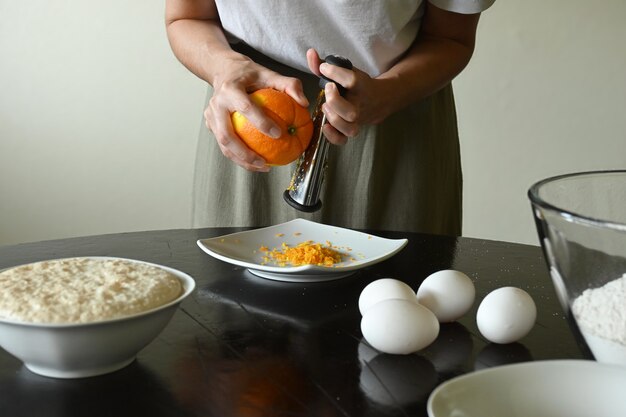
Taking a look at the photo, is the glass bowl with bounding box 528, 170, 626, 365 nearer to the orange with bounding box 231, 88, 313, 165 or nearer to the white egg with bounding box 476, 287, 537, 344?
the white egg with bounding box 476, 287, 537, 344

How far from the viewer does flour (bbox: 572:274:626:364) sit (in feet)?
2.23

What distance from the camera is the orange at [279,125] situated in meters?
1.12

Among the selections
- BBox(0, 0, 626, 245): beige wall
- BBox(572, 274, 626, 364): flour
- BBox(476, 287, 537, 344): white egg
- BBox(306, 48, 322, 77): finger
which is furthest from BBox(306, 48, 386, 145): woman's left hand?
BBox(0, 0, 626, 245): beige wall

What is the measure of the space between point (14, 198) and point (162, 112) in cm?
50

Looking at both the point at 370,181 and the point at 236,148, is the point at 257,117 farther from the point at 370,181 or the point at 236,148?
the point at 370,181

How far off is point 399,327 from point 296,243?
1.43ft

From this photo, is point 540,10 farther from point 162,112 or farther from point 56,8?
point 56,8

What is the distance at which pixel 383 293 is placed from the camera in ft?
2.84

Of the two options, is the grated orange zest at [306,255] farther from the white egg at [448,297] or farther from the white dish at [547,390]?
the white dish at [547,390]

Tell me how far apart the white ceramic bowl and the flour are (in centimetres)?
36

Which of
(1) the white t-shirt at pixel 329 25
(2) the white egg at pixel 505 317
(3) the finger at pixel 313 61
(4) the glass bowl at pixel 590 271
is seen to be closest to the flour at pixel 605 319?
(4) the glass bowl at pixel 590 271

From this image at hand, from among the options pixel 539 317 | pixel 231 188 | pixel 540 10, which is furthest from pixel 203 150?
pixel 540 10

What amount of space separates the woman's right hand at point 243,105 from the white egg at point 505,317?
1.29ft

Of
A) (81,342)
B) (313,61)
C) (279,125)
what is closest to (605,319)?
(81,342)
